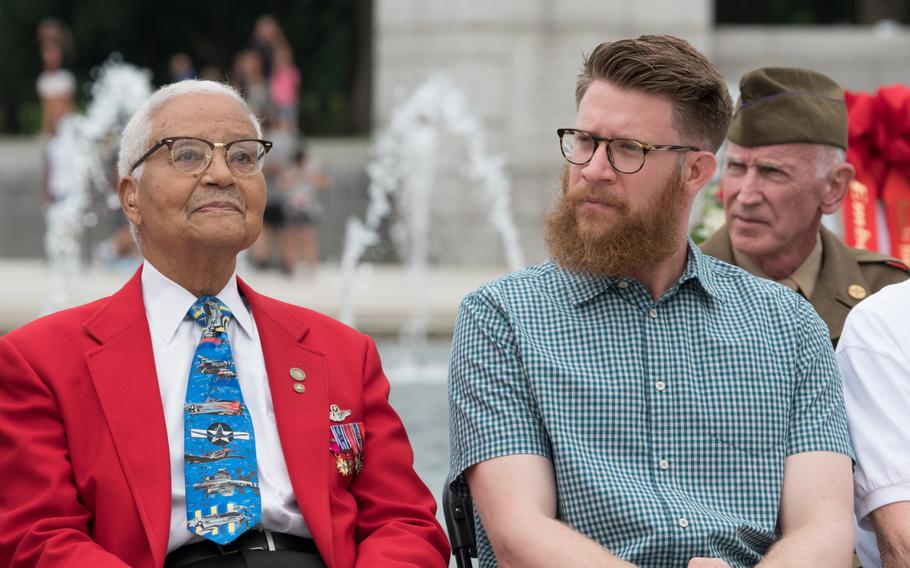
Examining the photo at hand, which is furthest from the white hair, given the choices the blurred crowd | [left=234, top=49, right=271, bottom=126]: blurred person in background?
[left=234, top=49, right=271, bottom=126]: blurred person in background

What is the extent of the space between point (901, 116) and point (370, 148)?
1178 centimetres

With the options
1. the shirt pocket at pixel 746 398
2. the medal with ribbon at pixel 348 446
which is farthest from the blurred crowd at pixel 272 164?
the shirt pocket at pixel 746 398

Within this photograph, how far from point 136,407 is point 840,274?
2.20m

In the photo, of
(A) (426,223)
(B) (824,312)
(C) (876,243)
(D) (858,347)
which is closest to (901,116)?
(C) (876,243)

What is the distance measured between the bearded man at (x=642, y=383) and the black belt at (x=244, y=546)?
A: 373 mm

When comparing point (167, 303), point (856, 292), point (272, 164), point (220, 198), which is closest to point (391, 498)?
→ point (167, 303)

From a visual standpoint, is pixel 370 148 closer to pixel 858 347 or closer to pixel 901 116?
pixel 901 116

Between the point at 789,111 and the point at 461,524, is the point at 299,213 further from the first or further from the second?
the point at 461,524

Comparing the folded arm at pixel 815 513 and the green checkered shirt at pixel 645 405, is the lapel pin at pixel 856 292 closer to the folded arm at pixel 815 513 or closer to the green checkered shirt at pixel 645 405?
the green checkered shirt at pixel 645 405

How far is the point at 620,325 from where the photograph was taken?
3.39 metres

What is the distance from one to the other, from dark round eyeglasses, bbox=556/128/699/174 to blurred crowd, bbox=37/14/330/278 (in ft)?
31.9

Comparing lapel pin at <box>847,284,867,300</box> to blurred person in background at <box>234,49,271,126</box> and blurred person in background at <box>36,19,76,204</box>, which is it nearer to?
blurred person in background at <box>234,49,271,126</box>

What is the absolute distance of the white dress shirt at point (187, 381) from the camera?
3.26 metres

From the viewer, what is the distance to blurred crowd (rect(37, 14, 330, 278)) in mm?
14000
